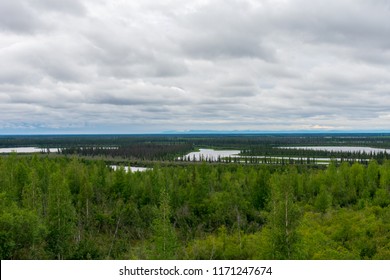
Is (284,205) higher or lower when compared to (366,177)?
higher

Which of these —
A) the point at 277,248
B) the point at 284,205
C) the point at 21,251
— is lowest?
the point at 21,251

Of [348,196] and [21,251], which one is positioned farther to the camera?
[348,196]

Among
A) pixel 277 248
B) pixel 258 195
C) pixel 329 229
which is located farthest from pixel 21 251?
pixel 258 195

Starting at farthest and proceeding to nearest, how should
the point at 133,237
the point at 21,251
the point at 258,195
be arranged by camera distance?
1. the point at 258,195
2. the point at 133,237
3. the point at 21,251

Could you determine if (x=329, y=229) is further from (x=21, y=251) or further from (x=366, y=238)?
(x=21, y=251)
